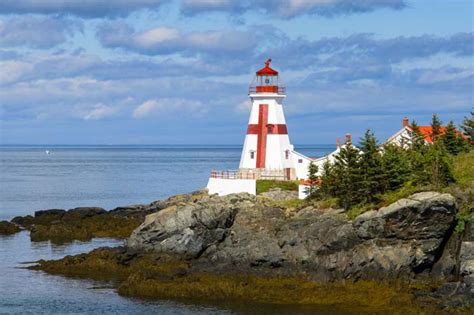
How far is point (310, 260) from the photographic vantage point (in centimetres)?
3756

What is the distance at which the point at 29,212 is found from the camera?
70938mm

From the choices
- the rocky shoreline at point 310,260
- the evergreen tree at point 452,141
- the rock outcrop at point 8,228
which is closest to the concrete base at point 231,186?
the rocky shoreline at point 310,260

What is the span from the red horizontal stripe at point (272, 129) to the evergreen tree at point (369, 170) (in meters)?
12.5

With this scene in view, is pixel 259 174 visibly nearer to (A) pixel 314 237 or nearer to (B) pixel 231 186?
(B) pixel 231 186

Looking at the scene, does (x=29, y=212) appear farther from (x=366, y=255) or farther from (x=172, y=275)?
(x=366, y=255)

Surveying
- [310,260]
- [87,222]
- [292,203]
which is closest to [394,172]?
[310,260]

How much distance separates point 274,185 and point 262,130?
4.31m

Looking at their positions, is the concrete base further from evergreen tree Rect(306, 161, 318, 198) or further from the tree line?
the tree line

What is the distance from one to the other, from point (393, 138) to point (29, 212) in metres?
30.9

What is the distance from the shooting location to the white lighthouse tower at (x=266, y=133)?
5547 cm

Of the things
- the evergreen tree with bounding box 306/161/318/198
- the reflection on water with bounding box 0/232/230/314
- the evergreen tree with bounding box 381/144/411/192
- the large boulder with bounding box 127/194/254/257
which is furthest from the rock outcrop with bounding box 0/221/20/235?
the evergreen tree with bounding box 381/144/411/192

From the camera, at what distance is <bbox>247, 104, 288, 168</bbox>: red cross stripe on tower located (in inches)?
2190

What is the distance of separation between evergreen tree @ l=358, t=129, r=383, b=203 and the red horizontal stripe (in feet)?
41.1

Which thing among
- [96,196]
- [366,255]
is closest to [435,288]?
[366,255]
